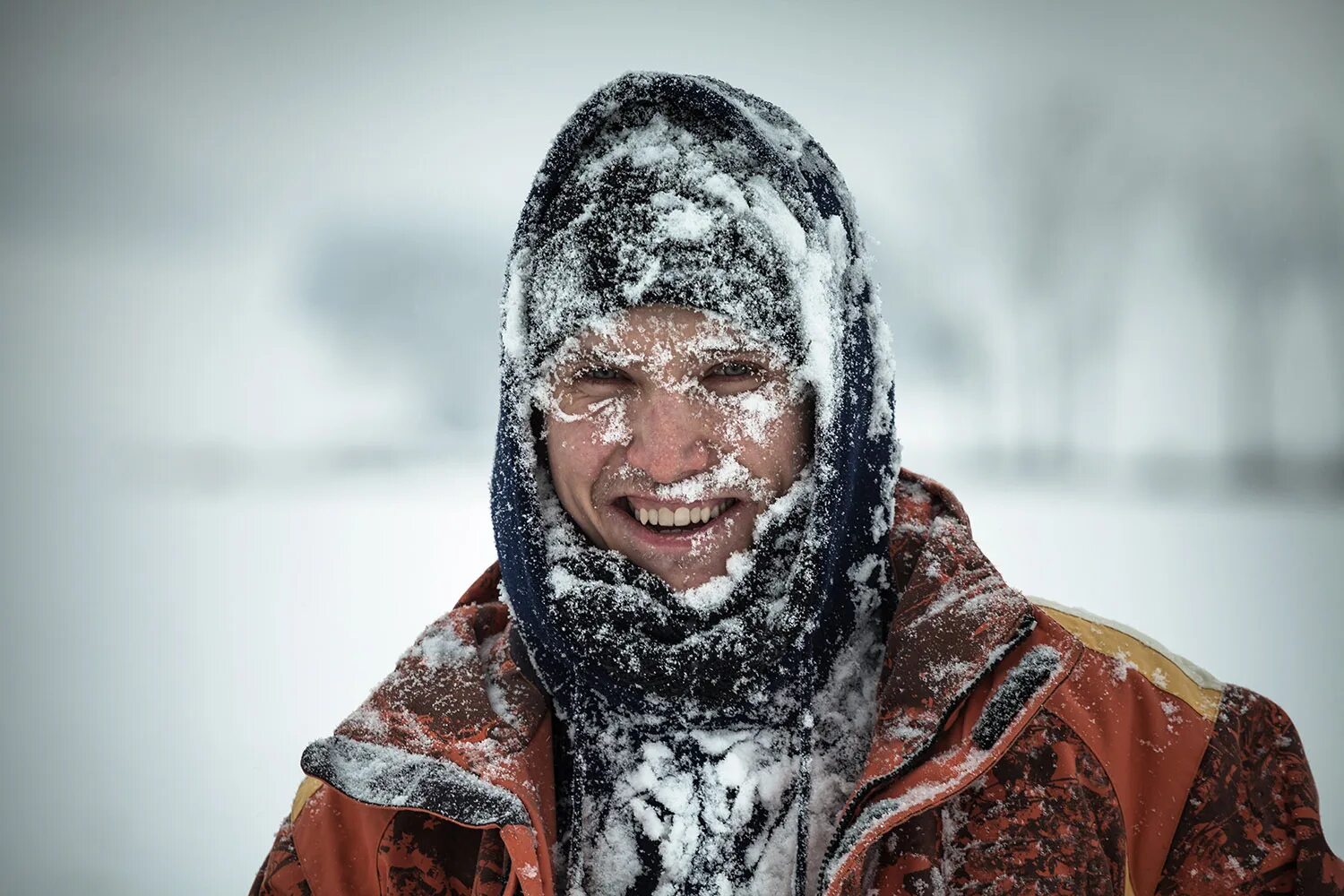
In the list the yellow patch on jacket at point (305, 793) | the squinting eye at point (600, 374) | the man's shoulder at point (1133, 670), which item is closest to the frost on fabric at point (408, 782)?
the yellow patch on jacket at point (305, 793)

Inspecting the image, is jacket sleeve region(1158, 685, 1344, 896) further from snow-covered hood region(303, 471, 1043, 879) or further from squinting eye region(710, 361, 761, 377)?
squinting eye region(710, 361, 761, 377)

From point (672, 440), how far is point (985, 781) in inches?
23.5

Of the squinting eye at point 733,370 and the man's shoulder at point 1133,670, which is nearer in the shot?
the man's shoulder at point 1133,670

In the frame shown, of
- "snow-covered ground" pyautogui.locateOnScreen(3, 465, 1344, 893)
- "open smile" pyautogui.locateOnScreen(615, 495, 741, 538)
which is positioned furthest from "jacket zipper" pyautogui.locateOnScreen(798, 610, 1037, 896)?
"snow-covered ground" pyautogui.locateOnScreen(3, 465, 1344, 893)

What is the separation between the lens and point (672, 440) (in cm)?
128

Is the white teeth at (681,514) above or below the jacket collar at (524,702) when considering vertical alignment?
above

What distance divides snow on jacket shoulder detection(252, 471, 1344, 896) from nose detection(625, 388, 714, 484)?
0.36m

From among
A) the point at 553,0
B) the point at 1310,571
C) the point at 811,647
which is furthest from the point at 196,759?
the point at 553,0

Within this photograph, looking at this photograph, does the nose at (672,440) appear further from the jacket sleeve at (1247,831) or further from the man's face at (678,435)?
the jacket sleeve at (1247,831)

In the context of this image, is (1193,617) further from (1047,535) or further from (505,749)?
(505,749)

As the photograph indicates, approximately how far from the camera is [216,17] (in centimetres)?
1864

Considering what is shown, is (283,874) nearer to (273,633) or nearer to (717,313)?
(717,313)

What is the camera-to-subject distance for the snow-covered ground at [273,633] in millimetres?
3262

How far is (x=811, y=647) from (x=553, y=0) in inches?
780
